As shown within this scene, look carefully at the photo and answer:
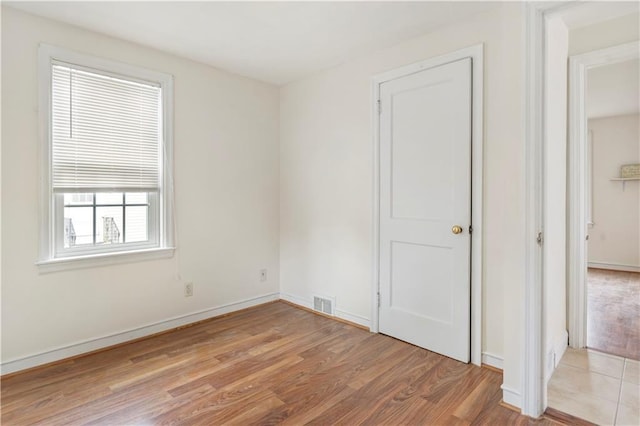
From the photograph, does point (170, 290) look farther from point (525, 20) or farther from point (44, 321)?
point (525, 20)

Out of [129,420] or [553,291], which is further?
[553,291]

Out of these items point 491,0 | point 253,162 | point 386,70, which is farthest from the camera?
point 253,162

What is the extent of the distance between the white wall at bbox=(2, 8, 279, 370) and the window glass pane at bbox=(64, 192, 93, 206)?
217mm

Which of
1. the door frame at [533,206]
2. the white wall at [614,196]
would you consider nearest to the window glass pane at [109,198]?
the door frame at [533,206]

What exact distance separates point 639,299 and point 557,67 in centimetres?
345

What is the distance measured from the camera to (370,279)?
3172 mm

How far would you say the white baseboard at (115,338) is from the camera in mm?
2393

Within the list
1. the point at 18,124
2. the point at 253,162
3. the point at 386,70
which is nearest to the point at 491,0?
the point at 386,70

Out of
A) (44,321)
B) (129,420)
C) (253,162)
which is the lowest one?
(129,420)

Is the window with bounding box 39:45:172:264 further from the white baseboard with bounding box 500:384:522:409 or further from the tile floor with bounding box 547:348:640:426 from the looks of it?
the tile floor with bounding box 547:348:640:426

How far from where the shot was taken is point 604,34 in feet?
8.25

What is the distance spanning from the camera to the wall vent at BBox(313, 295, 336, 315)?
351cm

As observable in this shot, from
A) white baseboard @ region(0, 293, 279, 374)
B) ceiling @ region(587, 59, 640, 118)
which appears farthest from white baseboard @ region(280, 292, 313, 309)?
ceiling @ region(587, 59, 640, 118)

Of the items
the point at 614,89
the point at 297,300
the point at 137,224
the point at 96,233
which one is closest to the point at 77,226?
the point at 96,233
